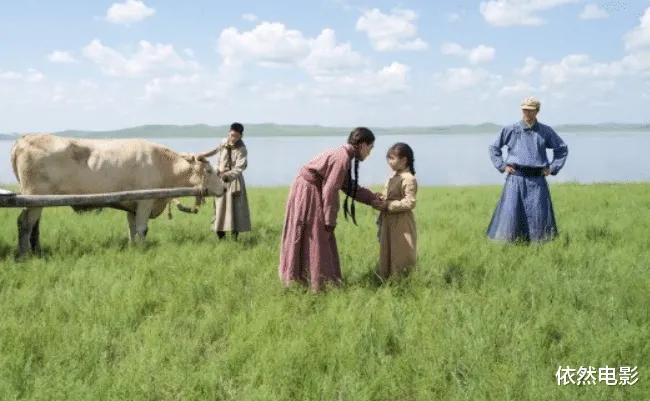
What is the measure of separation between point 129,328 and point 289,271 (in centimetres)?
138

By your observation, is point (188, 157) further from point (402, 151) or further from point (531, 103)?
point (531, 103)

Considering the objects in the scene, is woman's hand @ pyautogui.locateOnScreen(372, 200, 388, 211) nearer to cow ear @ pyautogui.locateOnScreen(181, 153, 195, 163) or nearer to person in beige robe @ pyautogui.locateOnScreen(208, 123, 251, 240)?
person in beige robe @ pyautogui.locateOnScreen(208, 123, 251, 240)

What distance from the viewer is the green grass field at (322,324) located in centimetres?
338

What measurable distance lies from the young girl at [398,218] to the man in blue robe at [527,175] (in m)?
2.29

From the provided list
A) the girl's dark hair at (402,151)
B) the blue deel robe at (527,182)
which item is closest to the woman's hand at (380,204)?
the girl's dark hair at (402,151)

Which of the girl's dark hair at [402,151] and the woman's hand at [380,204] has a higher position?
the girl's dark hair at [402,151]

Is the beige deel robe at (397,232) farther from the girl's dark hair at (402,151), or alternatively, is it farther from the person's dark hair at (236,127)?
the person's dark hair at (236,127)

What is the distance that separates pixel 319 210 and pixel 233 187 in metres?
3.20

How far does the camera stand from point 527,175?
7.19m

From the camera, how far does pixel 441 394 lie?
3320 millimetres

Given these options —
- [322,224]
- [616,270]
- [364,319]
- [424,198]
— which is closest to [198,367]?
[364,319]

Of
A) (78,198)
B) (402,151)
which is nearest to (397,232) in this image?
(402,151)

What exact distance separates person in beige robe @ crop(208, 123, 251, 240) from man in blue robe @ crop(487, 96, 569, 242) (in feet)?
10.6

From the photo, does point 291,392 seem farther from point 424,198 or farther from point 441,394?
point 424,198
